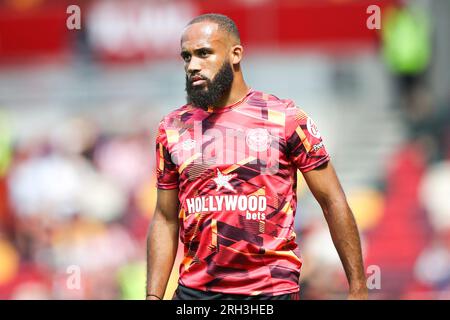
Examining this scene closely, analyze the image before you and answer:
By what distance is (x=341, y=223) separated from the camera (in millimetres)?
5641

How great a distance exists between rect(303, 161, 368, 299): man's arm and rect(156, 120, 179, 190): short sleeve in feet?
2.22

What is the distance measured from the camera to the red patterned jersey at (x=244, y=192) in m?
5.54

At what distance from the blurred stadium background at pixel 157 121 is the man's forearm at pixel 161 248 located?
5.39m

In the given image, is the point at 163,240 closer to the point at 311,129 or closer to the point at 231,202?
the point at 231,202

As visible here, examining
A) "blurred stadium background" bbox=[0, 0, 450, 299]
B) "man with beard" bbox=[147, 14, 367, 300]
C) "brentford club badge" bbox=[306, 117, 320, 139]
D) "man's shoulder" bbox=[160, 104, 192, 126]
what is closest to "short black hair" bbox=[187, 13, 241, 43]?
"man with beard" bbox=[147, 14, 367, 300]

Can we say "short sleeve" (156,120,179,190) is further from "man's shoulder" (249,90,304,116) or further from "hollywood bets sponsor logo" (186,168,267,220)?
"man's shoulder" (249,90,304,116)

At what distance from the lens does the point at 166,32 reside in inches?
699

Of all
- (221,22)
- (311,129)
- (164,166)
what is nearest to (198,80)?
(221,22)

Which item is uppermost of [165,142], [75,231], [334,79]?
[165,142]

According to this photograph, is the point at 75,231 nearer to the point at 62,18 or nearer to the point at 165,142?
the point at 62,18

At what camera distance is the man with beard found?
5551 mm

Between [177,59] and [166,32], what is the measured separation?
0.45 m
